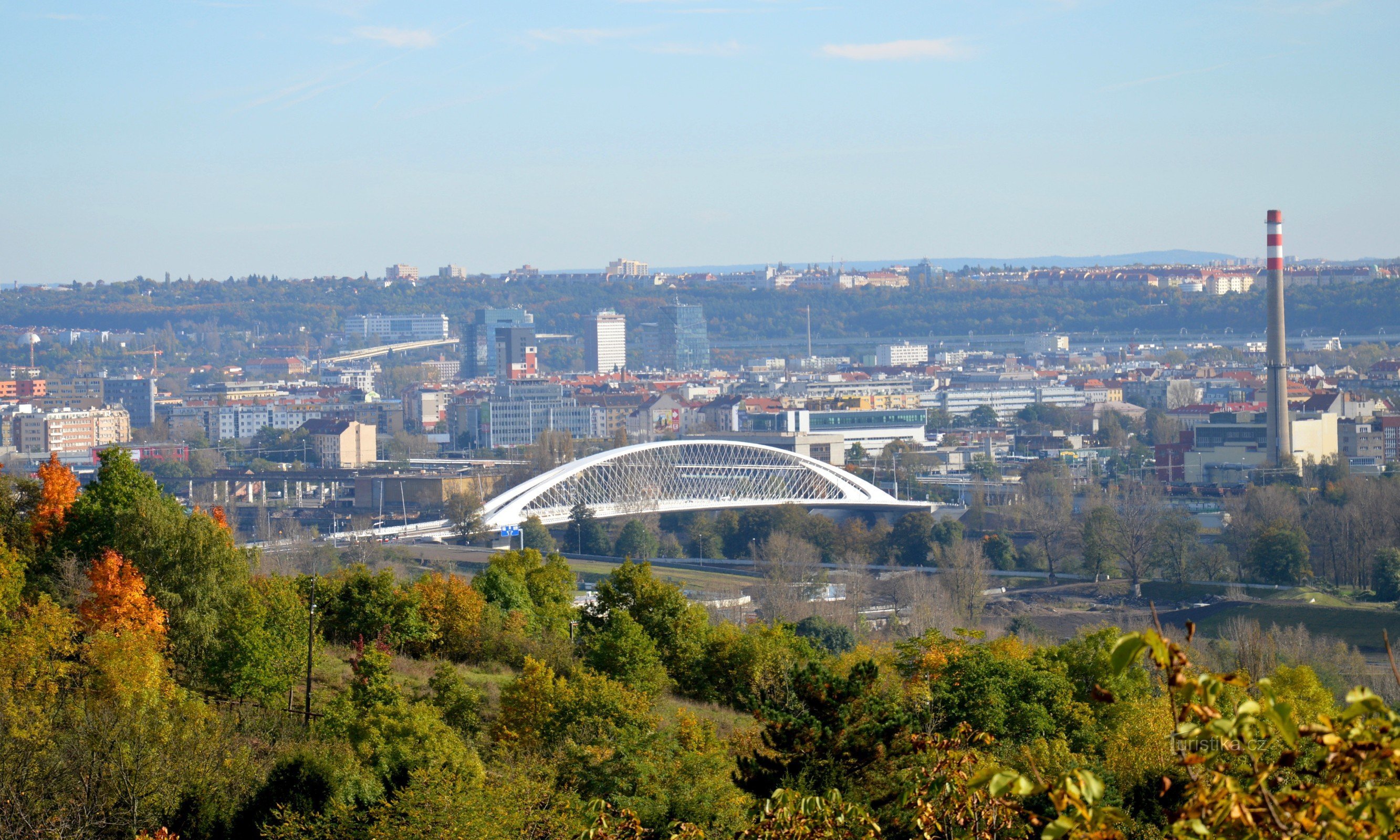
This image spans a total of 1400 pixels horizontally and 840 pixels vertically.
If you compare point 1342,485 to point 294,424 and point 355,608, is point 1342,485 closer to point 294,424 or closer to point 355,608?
point 355,608

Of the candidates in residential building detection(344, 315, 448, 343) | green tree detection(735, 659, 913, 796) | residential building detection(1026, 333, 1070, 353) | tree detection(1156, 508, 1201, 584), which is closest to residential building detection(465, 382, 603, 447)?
tree detection(1156, 508, 1201, 584)

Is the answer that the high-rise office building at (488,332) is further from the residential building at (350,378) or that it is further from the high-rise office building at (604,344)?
the residential building at (350,378)

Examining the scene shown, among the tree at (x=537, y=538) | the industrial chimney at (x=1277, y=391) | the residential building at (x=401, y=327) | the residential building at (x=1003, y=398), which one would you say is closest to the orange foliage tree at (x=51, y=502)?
the tree at (x=537, y=538)

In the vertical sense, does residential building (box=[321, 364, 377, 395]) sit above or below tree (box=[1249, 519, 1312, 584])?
above

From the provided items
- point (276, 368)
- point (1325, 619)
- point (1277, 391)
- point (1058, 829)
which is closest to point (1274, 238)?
point (1277, 391)

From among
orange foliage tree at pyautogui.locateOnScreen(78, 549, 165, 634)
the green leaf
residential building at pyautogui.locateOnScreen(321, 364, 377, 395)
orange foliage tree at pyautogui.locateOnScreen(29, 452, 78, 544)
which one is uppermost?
the green leaf

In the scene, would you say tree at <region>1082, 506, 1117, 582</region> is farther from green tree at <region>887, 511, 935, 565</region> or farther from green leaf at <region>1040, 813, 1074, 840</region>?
green leaf at <region>1040, 813, 1074, 840</region>
